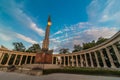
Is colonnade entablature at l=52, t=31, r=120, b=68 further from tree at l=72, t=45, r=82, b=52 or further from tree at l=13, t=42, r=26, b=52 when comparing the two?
tree at l=13, t=42, r=26, b=52

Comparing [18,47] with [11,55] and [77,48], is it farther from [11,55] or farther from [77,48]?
[77,48]

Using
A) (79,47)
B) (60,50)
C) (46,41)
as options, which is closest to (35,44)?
(60,50)

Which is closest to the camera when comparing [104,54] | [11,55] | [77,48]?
[104,54]

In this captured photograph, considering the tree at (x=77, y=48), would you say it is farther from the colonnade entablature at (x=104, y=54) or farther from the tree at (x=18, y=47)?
the tree at (x=18, y=47)

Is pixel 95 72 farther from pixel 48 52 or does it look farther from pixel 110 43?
pixel 48 52

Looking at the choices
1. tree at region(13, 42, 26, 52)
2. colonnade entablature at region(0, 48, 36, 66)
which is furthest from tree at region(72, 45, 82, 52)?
tree at region(13, 42, 26, 52)

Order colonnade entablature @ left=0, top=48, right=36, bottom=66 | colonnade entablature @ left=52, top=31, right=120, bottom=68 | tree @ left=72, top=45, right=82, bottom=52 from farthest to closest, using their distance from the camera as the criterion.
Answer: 1. tree @ left=72, top=45, right=82, bottom=52
2. colonnade entablature @ left=0, top=48, right=36, bottom=66
3. colonnade entablature @ left=52, top=31, right=120, bottom=68

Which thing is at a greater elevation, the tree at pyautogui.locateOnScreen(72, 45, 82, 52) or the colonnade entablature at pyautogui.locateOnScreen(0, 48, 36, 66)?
the tree at pyautogui.locateOnScreen(72, 45, 82, 52)

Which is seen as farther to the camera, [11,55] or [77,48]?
[77,48]

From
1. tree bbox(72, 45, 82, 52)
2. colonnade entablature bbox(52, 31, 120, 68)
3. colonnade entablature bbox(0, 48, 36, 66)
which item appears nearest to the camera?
colonnade entablature bbox(52, 31, 120, 68)

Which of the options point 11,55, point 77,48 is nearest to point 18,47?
point 11,55

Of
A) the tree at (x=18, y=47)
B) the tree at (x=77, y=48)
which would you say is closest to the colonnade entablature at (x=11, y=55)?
the tree at (x=18, y=47)

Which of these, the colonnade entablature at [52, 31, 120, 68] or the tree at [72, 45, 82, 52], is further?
the tree at [72, 45, 82, 52]

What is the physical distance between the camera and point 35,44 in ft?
220
